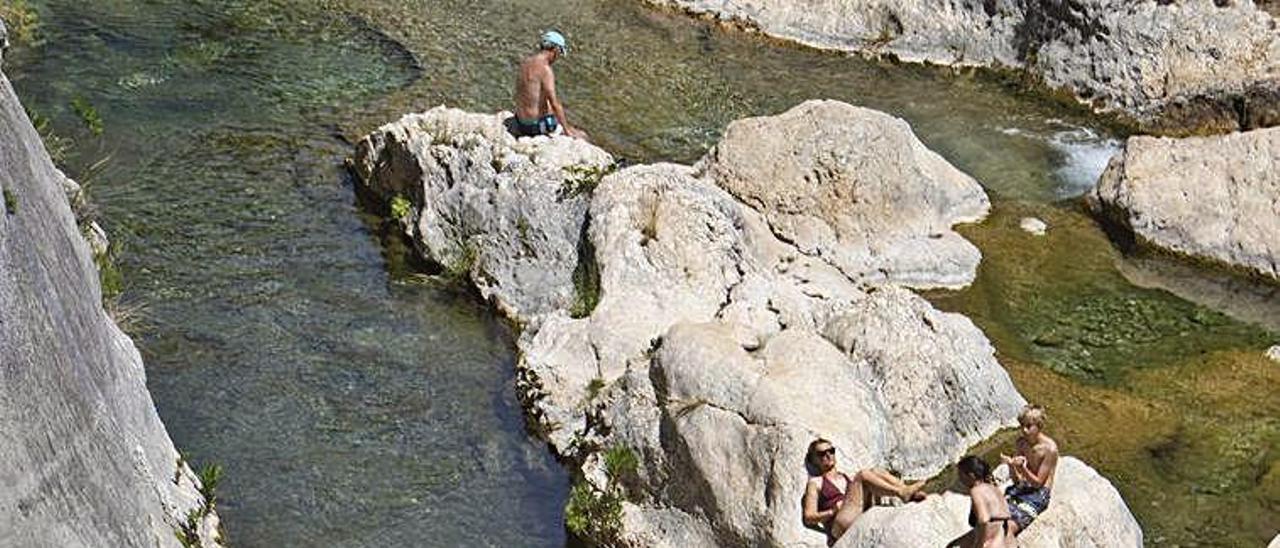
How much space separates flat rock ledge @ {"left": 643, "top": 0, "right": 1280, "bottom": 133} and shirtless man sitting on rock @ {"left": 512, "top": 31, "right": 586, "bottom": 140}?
30.3 feet

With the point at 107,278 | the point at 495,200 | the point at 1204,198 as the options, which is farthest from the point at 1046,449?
the point at 107,278

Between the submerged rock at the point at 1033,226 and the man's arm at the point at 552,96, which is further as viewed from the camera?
the submerged rock at the point at 1033,226

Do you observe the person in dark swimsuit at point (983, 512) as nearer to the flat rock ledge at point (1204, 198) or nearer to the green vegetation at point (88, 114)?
the flat rock ledge at point (1204, 198)

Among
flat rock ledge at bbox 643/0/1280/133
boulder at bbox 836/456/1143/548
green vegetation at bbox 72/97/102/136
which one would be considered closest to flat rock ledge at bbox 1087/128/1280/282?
flat rock ledge at bbox 643/0/1280/133

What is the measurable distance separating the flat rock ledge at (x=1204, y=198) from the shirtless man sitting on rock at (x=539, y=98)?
816 centimetres

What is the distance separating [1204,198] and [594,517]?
11.3 metres

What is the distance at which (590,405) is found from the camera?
15.9 meters

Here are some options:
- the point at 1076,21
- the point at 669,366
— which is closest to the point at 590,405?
the point at 669,366

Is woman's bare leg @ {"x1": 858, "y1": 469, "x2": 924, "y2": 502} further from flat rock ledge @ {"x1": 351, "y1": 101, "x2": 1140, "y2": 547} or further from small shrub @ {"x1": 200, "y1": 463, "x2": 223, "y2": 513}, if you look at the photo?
small shrub @ {"x1": 200, "y1": 463, "x2": 223, "y2": 513}

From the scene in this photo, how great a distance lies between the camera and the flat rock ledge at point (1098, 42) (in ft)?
84.3

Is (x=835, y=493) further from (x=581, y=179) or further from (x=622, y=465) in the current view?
(x=581, y=179)

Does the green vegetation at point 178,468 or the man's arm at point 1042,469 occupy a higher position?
the man's arm at point 1042,469

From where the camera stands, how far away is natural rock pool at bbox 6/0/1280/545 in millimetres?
15250

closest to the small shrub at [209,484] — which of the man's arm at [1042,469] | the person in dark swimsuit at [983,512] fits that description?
the person in dark swimsuit at [983,512]
